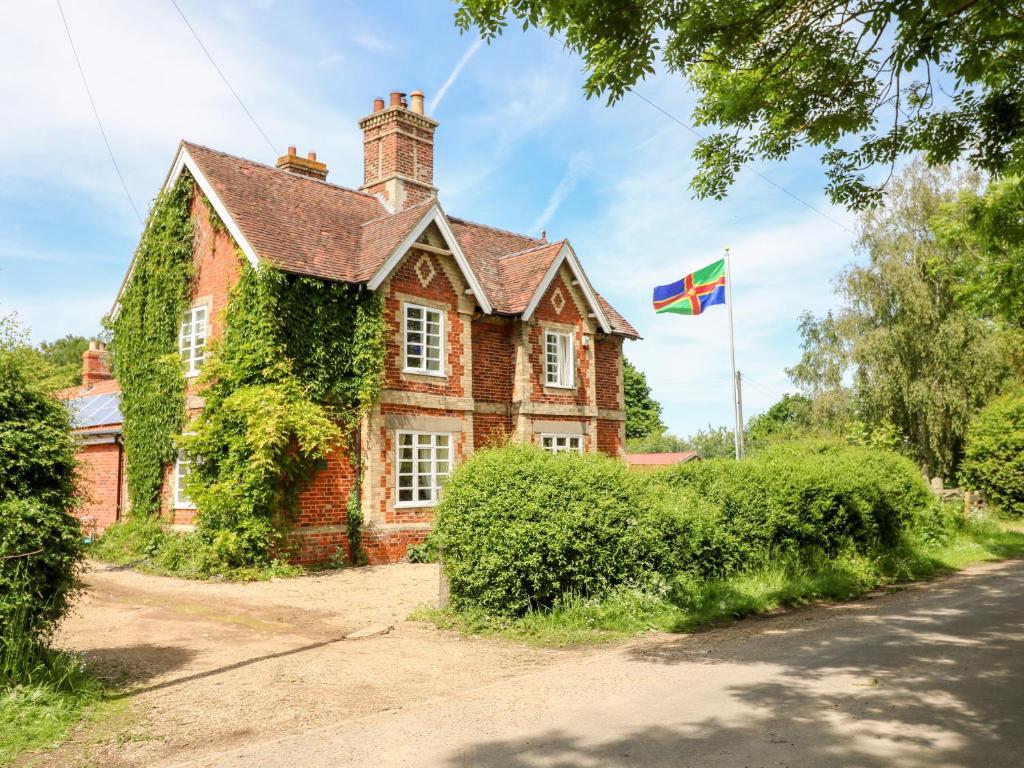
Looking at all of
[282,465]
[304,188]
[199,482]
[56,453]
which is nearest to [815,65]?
[56,453]

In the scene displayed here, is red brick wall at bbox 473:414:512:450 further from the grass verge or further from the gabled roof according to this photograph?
the grass verge

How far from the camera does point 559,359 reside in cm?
2383

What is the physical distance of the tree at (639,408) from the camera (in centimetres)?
6900

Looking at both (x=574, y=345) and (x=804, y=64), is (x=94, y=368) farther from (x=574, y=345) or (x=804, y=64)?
(x=804, y=64)

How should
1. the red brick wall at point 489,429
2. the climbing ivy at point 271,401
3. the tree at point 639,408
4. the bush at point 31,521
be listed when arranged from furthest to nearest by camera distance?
the tree at point 639,408, the red brick wall at point 489,429, the climbing ivy at point 271,401, the bush at point 31,521

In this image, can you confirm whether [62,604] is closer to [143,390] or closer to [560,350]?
[143,390]

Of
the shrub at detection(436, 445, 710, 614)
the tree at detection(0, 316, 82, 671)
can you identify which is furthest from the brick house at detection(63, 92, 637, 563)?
the tree at detection(0, 316, 82, 671)

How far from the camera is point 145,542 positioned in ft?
59.8

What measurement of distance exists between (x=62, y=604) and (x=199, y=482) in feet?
32.3

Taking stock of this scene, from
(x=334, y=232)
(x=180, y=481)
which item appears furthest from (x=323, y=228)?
(x=180, y=481)

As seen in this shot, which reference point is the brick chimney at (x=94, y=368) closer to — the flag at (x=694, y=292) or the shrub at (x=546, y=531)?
the flag at (x=694, y=292)

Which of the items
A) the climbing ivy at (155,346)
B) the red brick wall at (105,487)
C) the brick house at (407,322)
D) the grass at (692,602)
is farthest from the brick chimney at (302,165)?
the grass at (692,602)

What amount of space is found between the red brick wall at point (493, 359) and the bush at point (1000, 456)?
15.4 meters

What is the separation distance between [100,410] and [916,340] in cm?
2994
